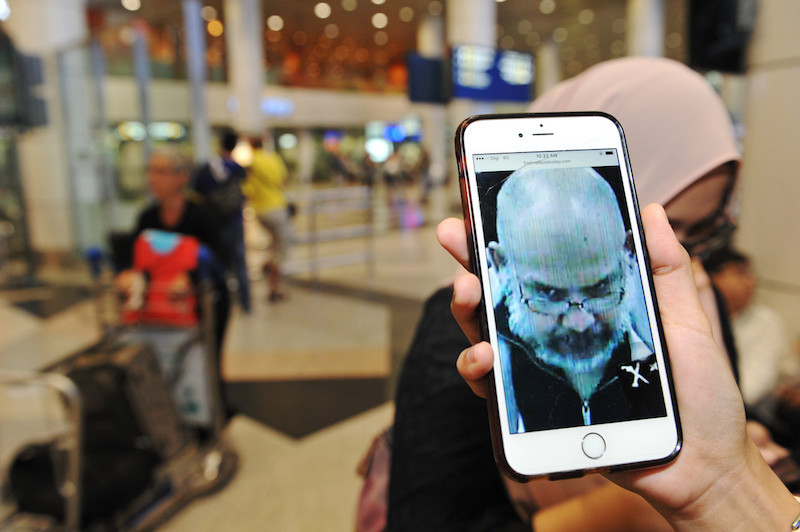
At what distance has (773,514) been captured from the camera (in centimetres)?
61

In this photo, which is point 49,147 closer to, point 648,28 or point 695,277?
point 695,277

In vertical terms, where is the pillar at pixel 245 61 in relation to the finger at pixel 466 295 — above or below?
above

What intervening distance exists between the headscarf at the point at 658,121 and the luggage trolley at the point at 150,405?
199 centimetres

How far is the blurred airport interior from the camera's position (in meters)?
3.08

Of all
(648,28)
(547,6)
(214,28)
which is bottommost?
(648,28)

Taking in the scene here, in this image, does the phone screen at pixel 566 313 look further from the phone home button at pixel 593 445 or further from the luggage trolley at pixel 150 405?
the luggage trolley at pixel 150 405

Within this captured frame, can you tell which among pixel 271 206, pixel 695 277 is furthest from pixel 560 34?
pixel 695 277

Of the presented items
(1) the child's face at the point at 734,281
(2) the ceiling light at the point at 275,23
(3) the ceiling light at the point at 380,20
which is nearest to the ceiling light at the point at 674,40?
(3) the ceiling light at the point at 380,20

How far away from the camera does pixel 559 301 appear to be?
0.66m

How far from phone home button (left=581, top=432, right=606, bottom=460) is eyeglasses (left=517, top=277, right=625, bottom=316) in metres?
0.14

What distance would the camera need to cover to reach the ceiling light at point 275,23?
802 inches

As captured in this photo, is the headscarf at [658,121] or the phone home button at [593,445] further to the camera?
the headscarf at [658,121]

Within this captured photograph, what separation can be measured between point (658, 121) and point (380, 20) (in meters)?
21.5

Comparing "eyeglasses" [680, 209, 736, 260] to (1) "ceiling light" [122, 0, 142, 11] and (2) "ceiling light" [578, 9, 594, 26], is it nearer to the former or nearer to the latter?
(1) "ceiling light" [122, 0, 142, 11]
